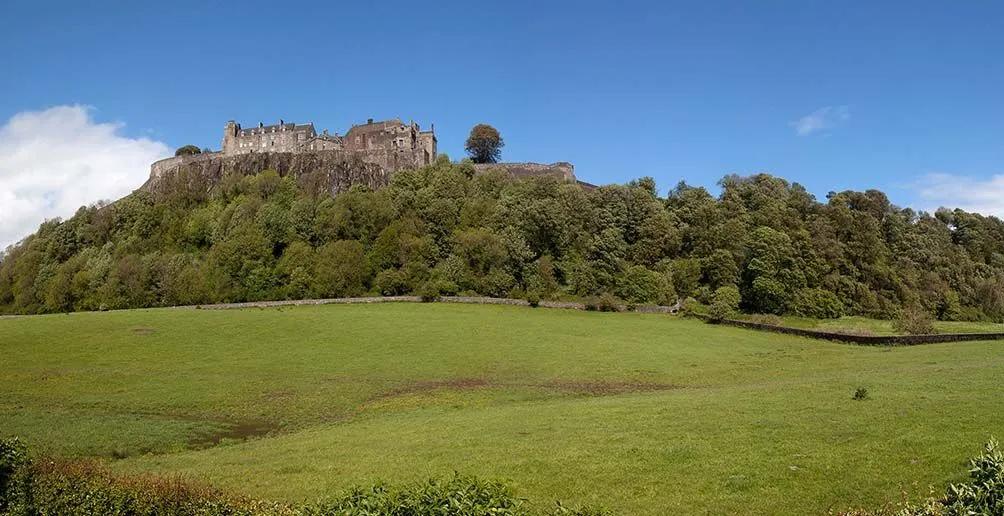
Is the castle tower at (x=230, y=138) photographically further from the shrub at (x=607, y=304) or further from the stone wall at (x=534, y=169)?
the shrub at (x=607, y=304)

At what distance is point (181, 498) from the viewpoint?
471 inches

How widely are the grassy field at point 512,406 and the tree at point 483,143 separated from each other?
90.1 metres

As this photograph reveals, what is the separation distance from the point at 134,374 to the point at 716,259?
71237mm

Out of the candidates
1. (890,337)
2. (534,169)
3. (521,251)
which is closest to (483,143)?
(534,169)

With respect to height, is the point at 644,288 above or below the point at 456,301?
above

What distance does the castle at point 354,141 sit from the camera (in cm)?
12900

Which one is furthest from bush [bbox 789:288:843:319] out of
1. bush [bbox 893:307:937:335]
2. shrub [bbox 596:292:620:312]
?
shrub [bbox 596:292:620:312]

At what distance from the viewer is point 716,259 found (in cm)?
8794

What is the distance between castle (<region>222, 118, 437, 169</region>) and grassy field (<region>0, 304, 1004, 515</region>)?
7054cm

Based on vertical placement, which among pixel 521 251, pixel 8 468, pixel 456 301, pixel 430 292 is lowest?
pixel 8 468

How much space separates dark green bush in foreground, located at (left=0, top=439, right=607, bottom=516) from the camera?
916 centimetres

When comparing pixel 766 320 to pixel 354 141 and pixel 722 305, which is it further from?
pixel 354 141

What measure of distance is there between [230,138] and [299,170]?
39.6 meters

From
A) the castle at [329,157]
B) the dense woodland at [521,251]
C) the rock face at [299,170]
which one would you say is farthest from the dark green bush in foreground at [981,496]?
the rock face at [299,170]
